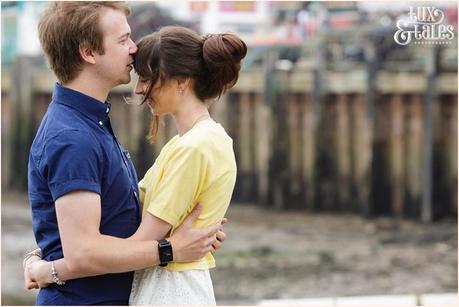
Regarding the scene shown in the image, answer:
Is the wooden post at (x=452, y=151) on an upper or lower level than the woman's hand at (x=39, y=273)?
lower

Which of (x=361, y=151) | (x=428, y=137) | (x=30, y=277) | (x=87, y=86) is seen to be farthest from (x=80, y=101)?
(x=361, y=151)

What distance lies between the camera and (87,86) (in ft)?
8.84

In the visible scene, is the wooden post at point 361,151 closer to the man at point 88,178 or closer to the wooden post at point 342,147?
the wooden post at point 342,147

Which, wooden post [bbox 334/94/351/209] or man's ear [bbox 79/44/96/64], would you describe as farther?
wooden post [bbox 334/94/351/209]

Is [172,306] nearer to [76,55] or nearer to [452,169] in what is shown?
[76,55]

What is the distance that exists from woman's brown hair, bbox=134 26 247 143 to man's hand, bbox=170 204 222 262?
0.39 metres

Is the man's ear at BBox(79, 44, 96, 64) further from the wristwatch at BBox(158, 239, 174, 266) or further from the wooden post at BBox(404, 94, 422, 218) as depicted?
the wooden post at BBox(404, 94, 422, 218)

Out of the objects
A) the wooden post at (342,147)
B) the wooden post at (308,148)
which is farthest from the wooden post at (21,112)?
the wooden post at (342,147)

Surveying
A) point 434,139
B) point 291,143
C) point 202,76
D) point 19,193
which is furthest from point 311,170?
point 202,76

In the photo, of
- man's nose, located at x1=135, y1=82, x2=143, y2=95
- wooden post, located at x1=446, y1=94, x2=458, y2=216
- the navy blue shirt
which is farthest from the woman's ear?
wooden post, located at x1=446, y1=94, x2=458, y2=216

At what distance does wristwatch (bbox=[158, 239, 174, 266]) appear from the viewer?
262cm

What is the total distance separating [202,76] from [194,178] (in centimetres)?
33

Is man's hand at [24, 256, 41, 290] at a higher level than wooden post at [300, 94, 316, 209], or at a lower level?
higher

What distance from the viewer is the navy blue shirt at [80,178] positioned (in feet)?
8.27
